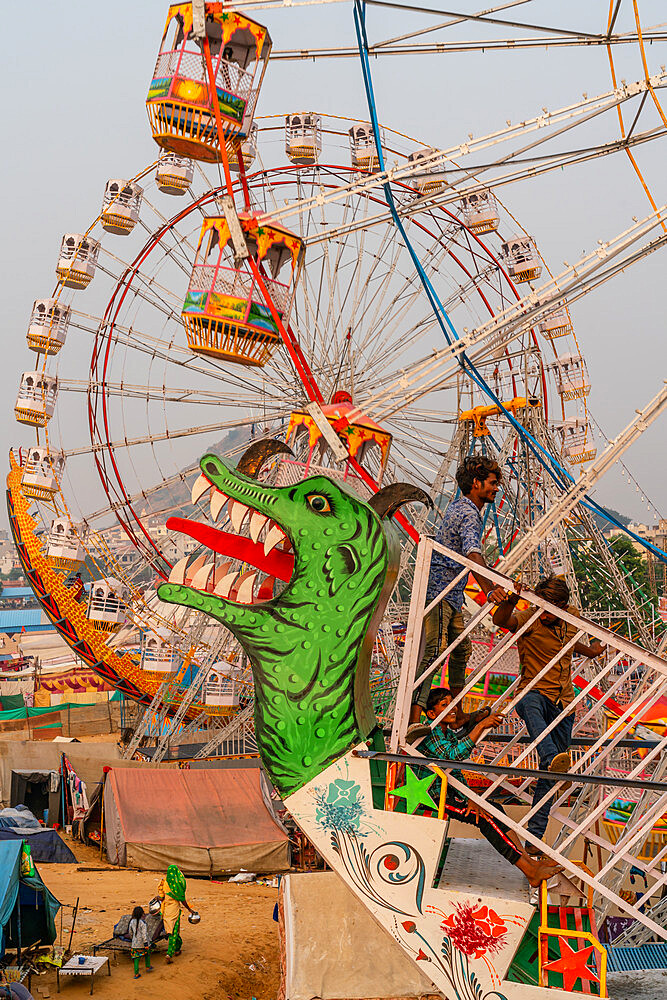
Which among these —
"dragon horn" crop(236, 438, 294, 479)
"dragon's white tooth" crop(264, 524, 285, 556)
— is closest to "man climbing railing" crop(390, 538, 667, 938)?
"dragon's white tooth" crop(264, 524, 285, 556)

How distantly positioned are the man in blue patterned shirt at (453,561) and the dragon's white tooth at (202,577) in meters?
1.37

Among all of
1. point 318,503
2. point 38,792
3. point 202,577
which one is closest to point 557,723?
point 318,503

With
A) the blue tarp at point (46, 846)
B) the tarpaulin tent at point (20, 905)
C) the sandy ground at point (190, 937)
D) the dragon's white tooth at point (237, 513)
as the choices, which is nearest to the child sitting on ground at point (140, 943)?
the sandy ground at point (190, 937)

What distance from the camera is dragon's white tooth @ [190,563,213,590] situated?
18.7 ft

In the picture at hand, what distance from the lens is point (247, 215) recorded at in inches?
506

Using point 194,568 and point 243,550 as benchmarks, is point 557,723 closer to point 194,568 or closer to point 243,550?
point 243,550

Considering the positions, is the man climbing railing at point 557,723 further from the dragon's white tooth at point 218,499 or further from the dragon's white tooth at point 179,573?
the dragon's white tooth at point 179,573

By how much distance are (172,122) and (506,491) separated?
11.9m

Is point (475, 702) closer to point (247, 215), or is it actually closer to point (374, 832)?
point (247, 215)

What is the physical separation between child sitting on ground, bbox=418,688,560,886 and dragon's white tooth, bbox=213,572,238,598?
149 cm

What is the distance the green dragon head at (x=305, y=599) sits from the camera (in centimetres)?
547

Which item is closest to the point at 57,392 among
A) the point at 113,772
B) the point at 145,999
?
the point at 113,772

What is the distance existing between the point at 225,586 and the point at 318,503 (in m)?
0.78

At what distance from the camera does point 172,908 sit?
11.3m
